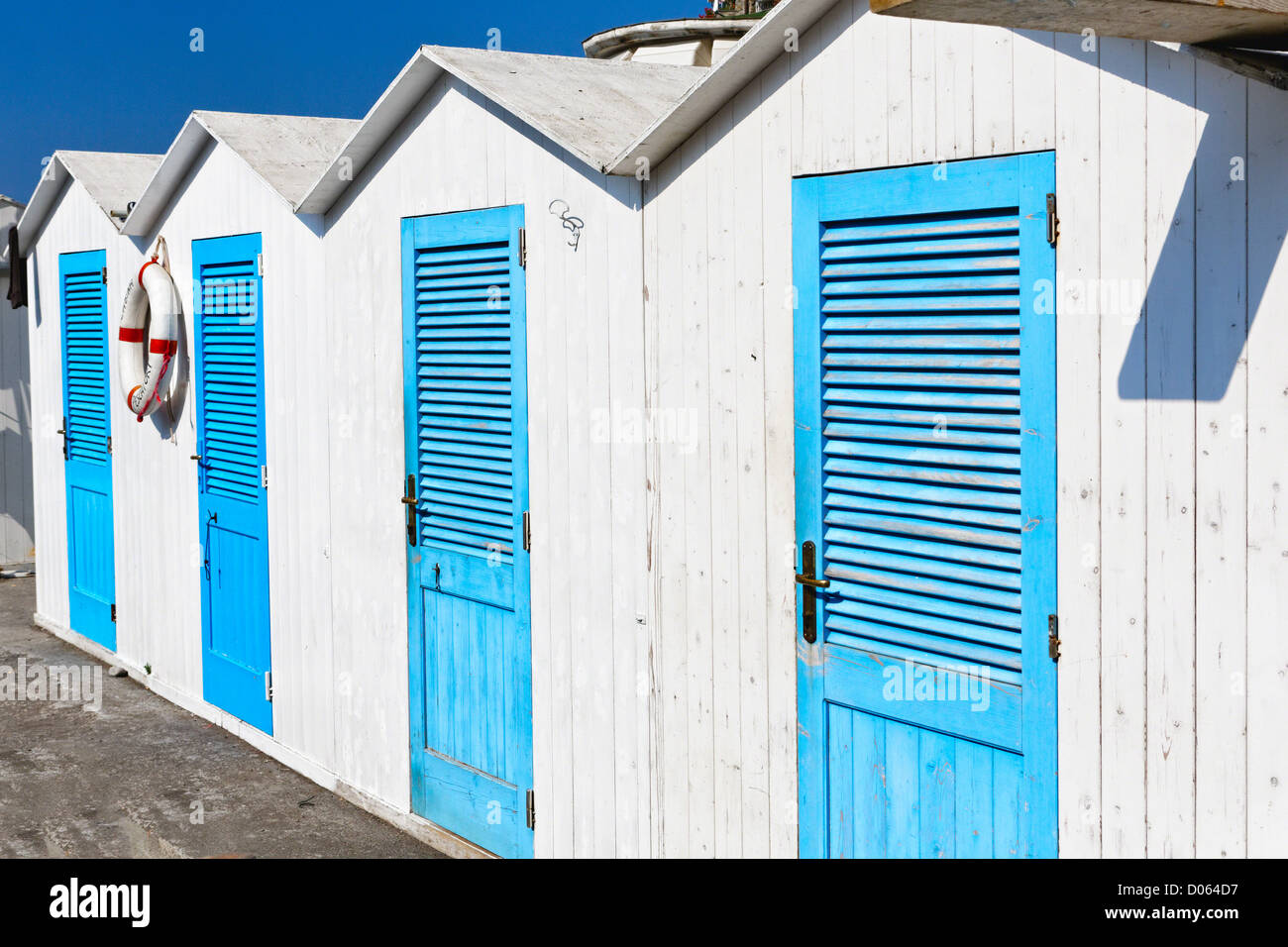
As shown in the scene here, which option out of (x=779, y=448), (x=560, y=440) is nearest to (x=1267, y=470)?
(x=779, y=448)

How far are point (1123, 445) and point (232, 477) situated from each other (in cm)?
505

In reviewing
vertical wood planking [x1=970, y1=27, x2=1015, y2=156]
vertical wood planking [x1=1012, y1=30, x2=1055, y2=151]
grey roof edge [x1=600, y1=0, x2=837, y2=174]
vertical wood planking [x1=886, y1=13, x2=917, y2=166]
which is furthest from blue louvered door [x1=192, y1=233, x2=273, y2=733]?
vertical wood planking [x1=1012, y1=30, x2=1055, y2=151]

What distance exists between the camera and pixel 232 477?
24.0 feet

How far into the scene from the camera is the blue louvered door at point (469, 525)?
529 cm

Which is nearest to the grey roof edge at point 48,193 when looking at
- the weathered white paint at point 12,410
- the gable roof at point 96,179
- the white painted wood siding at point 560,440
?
the gable roof at point 96,179

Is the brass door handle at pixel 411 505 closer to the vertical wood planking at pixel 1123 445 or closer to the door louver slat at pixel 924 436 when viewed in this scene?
the door louver slat at pixel 924 436

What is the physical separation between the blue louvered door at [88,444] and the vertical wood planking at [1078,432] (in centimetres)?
660

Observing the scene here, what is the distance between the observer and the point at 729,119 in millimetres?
4340

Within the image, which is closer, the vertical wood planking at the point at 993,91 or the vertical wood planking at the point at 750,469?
the vertical wood planking at the point at 993,91

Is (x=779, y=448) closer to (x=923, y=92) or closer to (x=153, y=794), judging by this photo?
(x=923, y=92)

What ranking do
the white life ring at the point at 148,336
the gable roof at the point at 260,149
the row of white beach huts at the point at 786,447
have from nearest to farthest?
the row of white beach huts at the point at 786,447, the gable roof at the point at 260,149, the white life ring at the point at 148,336

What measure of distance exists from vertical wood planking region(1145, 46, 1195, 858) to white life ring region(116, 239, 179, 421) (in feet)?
18.3
